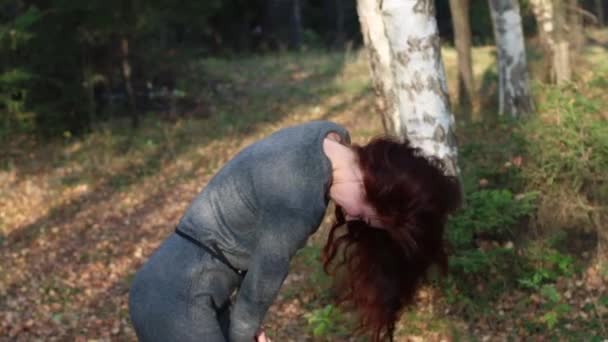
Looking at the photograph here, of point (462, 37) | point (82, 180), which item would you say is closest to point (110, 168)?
point (82, 180)

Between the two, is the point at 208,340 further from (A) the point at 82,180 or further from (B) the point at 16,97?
(B) the point at 16,97

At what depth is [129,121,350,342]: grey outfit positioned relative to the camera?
2.77m

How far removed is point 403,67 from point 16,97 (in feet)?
33.3

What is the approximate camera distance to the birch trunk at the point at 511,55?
39.1 ft

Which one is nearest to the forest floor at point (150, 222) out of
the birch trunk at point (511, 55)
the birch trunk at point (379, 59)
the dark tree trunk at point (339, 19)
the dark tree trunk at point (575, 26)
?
the birch trunk at point (511, 55)

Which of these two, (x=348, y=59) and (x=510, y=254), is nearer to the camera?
(x=510, y=254)

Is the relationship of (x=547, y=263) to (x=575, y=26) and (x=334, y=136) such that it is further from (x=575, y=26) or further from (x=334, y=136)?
(x=575, y=26)

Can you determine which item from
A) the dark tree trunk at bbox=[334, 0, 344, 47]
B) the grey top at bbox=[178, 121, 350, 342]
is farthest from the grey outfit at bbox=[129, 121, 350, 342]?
the dark tree trunk at bbox=[334, 0, 344, 47]

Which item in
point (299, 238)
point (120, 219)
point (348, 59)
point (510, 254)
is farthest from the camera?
point (348, 59)

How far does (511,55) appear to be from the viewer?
12078 mm

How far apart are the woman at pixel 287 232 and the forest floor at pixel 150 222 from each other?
3179mm

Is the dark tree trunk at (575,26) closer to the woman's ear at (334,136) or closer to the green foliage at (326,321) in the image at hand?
A: the green foliage at (326,321)

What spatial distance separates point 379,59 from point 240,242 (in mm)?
3835

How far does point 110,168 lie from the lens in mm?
13602
